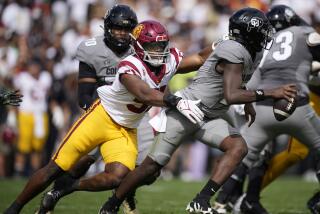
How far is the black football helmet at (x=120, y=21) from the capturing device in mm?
6371

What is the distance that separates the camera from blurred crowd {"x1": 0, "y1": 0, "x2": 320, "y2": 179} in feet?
38.0

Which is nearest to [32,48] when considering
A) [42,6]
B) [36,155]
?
[42,6]

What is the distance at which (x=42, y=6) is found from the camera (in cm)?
1317

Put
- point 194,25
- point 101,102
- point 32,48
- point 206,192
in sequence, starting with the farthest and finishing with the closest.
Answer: point 194,25 → point 32,48 → point 101,102 → point 206,192

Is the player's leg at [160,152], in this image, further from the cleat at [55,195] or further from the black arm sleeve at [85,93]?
the black arm sleeve at [85,93]

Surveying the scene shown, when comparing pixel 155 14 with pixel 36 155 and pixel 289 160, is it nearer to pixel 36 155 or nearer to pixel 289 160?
pixel 36 155

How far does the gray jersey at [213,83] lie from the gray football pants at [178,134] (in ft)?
0.48

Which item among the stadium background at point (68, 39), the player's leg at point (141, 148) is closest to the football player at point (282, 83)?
the player's leg at point (141, 148)

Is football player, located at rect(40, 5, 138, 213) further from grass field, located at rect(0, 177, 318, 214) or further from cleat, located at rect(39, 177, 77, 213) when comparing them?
grass field, located at rect(0, 177, 318, 214)

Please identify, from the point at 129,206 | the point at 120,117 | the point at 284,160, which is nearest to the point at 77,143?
the point at 120,117

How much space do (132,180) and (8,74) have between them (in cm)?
646

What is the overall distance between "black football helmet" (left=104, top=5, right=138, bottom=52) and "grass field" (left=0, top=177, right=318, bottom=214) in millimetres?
1664

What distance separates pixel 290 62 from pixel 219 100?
123 cm

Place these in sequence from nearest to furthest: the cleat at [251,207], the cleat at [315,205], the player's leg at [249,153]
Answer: the cleat at [315,205] → the player's leg at [249,153] → the cleat at [251,207]
